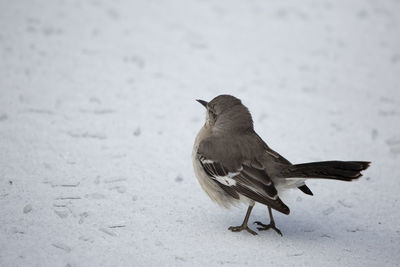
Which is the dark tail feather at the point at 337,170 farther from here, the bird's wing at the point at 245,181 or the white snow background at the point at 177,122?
the white snow background at the point at 177,122

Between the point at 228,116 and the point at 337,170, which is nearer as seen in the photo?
the point at 337,170

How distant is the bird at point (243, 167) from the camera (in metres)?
4.53

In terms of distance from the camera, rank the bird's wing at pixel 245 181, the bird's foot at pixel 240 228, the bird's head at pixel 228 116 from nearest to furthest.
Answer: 1. the bird's wing at pixel 245 181
2. the bird's foot at pixel 240 228
3. the bird's head at pixel 228 116

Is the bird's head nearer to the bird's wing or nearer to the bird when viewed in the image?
the bird

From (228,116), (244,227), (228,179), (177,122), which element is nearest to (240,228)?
(244,227)

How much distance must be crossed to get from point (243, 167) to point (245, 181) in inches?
6.7

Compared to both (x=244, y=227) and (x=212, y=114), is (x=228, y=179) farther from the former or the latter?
(x=212, y=114)

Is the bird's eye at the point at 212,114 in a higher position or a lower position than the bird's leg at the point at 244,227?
higher

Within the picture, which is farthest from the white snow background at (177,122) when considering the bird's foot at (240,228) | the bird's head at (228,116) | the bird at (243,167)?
the bird's head at (228,116)

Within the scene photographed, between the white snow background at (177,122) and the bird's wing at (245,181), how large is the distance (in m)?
0.52

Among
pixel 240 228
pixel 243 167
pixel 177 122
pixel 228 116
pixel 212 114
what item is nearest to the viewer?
pixel 243 167

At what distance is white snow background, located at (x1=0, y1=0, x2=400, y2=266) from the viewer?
185 inches

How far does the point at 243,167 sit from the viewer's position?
4.89m

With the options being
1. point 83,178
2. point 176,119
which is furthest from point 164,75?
point 83,178
